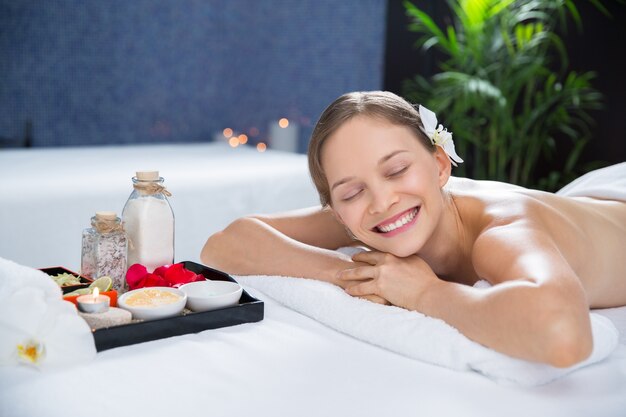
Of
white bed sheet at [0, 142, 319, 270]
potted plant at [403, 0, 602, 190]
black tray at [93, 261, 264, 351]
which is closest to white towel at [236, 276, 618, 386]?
black tray at [93, 261, 264, 351]

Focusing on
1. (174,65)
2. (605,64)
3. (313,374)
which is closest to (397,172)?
(313,374)

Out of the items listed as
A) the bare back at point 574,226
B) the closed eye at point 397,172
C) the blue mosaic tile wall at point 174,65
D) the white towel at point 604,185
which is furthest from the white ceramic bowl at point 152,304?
the blue mosaic tile wall at point 174,65

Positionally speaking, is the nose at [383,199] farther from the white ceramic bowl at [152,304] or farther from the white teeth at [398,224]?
the white ceramic bowl at [152,304]

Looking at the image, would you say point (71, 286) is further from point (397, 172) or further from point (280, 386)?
point (397, 172)

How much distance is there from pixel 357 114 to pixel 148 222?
1.50 feet

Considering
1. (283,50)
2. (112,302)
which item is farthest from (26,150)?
(112,302)

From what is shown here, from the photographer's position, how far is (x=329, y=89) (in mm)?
4391

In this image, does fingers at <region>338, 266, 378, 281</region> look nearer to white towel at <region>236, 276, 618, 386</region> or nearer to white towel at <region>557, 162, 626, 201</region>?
white towel at <region>236, 276, 618, 386</region>

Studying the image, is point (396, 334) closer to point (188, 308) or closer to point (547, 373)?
point (547, 373)

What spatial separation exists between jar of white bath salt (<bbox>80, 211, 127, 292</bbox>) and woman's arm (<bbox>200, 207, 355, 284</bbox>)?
337mm

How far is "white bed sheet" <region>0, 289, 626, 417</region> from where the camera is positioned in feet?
2.98

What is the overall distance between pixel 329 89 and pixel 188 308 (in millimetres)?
3310

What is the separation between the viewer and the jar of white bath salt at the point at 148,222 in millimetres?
1346

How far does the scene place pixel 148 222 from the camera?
135cm
